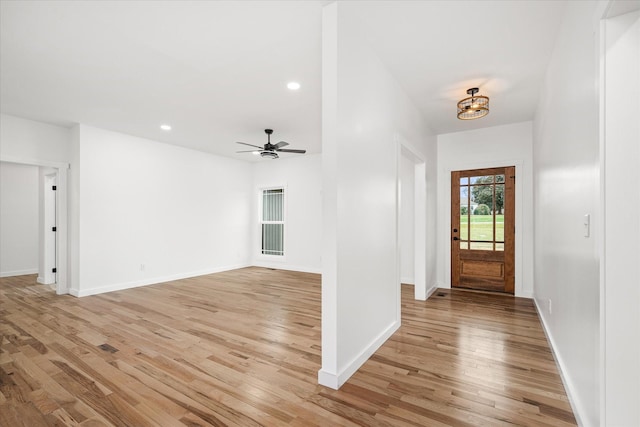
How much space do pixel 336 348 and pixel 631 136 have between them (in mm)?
1965

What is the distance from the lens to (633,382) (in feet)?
3.96

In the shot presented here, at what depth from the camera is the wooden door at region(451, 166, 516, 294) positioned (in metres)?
4.88

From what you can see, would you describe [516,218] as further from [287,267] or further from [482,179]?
[287,267]

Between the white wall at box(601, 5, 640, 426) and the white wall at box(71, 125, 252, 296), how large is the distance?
20.2ft

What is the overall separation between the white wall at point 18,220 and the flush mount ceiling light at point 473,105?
9.04 metres

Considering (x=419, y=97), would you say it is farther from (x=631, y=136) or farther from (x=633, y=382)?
(x=633, y=382)

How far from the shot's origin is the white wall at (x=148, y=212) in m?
4.86

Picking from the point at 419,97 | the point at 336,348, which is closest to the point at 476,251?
the point at 419,97

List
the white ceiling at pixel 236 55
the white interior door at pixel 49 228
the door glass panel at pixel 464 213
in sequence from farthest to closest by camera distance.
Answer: the white interior door at pixel 49 228, the door glass panel at pixel 464 213, the white ceiling at pixel 236 55

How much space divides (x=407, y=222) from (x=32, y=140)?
6501 mm

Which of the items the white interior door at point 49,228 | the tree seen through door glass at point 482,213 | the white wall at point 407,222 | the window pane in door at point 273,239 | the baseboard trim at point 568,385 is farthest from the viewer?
the window pane in door at point 273,239

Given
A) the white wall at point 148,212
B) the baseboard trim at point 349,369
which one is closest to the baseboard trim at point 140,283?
the white wall at point 148,212

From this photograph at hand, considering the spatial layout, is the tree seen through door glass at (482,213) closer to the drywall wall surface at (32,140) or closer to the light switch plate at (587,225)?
the light switch plate at (587,225)

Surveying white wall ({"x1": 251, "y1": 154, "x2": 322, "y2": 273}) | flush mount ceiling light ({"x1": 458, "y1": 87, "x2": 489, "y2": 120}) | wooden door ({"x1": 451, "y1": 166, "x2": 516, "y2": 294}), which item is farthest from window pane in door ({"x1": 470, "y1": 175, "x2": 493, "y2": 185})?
white wall ({"x1": 251, "y1": 154, "x2": 322, "y2": 273})
